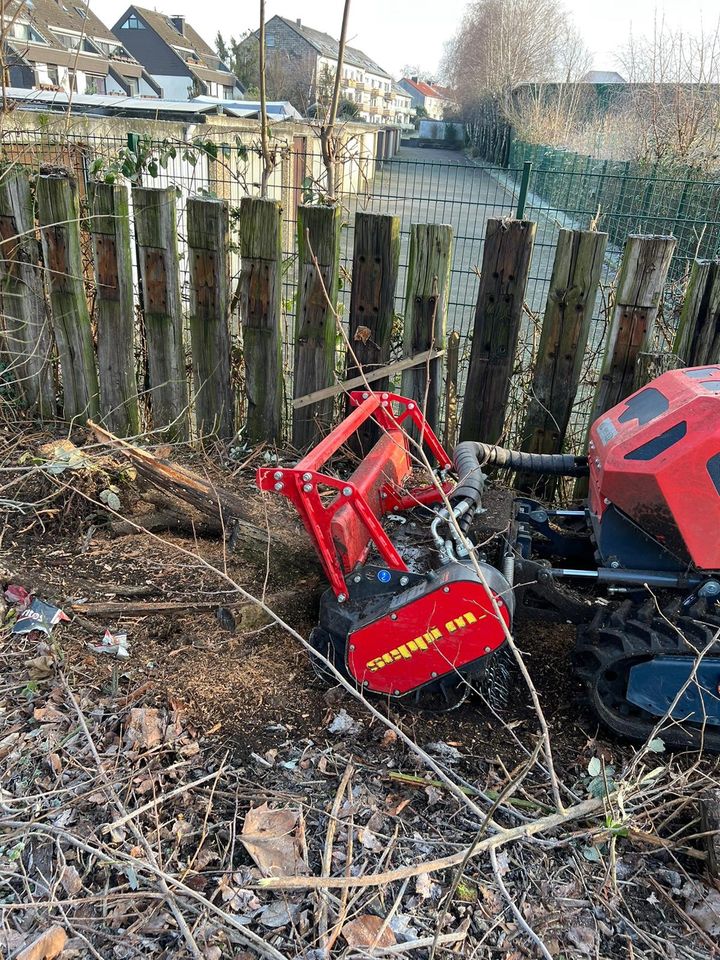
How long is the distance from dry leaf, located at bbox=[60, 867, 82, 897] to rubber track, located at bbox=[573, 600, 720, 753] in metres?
2.02

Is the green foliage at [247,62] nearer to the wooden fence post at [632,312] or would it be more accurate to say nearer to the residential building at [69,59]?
the residential building at [69,59]

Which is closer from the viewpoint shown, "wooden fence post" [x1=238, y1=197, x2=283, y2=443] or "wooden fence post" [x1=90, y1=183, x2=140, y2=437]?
"wooden fence post" [x1=238, y1=197, x2=283, y2=443]

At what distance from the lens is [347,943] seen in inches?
88.4

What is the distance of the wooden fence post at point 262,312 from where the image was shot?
177 inches

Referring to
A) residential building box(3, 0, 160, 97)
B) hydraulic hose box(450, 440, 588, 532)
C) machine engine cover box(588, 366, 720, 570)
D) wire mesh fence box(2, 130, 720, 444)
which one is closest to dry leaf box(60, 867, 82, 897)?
hydraulic hose box(450, 440, 588, 532)

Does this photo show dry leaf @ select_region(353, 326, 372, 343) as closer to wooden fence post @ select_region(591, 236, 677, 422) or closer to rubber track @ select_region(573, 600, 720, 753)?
wooden fence post @ select_region(591, 236, 677, 422)

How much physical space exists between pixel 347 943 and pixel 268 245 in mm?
3748

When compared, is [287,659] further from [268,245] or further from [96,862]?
[268,245]

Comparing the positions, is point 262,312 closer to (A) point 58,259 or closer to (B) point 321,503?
(A) point 58,259

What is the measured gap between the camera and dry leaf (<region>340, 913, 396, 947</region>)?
224cm

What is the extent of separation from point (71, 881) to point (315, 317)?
3.35 meters

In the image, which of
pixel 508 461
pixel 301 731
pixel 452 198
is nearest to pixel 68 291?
pixel 508 461

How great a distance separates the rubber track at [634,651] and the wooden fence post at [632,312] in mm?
1716

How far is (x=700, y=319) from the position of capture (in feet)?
13.8
